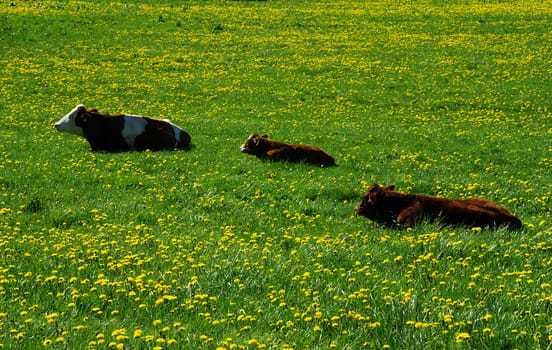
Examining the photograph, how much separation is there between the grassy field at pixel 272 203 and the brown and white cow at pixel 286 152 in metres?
0.36

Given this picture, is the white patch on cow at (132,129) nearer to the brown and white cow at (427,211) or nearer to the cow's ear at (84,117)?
the cow's ear at (84,117)

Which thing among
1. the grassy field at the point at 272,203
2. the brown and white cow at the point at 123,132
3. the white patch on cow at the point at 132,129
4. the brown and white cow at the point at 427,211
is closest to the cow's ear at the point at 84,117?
the brown and white cow at the point at 123,132

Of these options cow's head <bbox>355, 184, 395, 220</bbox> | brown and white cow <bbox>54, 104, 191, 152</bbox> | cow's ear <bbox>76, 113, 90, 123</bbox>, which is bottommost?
brown and white cow <bbox>54, 104, 191, 152</bbox>

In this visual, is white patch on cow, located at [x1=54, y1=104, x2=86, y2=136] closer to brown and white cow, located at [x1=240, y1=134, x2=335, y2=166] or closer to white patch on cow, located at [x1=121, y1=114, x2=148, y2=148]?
white patch on cow, located at [x1=121, y1=114, x2=148, y2=148]

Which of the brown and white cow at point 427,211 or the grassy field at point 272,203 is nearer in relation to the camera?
the grassy field at point 272,203

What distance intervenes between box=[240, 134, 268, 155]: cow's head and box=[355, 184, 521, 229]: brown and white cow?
19.6 ft

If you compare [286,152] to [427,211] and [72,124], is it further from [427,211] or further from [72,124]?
[72,124]

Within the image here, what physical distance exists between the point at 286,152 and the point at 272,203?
13.8ft

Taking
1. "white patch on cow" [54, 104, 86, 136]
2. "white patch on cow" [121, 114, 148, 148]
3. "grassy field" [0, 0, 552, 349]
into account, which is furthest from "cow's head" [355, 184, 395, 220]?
"white patch on cow" [54, 104, 86, 136]

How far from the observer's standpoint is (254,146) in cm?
1658

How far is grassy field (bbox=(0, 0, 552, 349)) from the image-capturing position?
19.0ft

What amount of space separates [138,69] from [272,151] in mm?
18666

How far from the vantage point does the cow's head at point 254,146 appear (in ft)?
53.9

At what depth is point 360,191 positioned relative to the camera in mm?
12656
